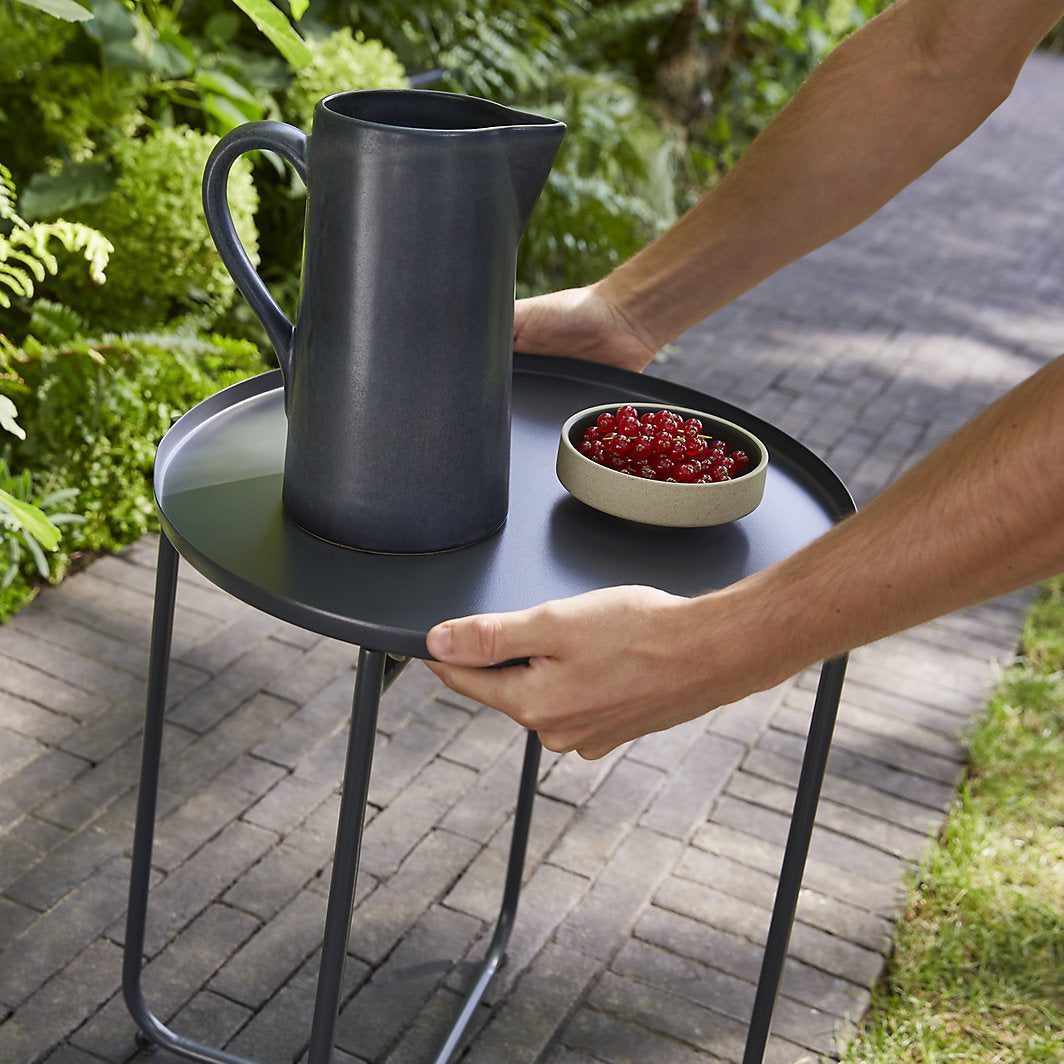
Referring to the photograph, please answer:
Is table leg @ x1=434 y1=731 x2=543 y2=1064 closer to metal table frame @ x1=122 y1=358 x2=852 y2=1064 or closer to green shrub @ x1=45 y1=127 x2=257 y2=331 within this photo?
metal table frame @ x1=122 y1=358 x2=852 y2=1064

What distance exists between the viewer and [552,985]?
2078 millimetres

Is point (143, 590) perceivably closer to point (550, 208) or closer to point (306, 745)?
point (306, 745)

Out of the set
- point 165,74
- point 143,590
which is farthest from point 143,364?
point 165,74

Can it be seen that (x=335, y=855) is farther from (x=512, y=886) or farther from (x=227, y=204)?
(x=512, y=886)

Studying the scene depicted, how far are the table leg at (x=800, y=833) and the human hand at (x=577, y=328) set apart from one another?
58 centimetres

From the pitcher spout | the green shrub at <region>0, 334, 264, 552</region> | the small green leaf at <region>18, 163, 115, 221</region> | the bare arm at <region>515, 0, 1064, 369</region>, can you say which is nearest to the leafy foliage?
the small green leaf at <region>18, 163, 115, 221</region>

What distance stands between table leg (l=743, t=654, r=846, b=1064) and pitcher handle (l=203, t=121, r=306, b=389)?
662 millimetres

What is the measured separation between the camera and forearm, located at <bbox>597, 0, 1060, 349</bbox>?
1668mm

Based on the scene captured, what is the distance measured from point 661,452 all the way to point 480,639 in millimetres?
372

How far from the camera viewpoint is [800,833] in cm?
144

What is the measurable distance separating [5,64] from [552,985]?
8.58 feet

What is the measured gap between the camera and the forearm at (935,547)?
1.09 m

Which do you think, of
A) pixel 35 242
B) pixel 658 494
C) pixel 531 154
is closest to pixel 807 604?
pixel 658 494

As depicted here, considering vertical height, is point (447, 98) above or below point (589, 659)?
above
